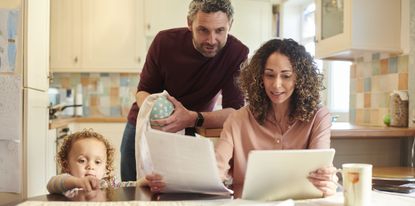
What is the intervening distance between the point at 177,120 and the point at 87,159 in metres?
0.34

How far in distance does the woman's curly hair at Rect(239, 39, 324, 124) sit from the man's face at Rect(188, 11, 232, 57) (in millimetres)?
203

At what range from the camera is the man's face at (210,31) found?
157 centimetres

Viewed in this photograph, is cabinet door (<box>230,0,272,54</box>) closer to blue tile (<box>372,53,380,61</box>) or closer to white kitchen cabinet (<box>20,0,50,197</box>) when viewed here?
blue tile (<box>372,53,380,61</box>)

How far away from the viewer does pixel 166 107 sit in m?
1.44

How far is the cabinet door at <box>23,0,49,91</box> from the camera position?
191 cm

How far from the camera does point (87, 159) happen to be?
4.34 ft

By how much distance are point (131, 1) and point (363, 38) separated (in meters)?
2.29

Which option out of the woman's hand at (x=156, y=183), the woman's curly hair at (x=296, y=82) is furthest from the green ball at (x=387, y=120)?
the woman's hand at (x=156, y=183)

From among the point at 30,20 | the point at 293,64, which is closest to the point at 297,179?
the point at 293,64

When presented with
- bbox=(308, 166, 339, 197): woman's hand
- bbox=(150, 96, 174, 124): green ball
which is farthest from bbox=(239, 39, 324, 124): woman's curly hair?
bbox=(308, 166, 339, 197): woman's hand

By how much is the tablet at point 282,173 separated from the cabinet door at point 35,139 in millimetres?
1348

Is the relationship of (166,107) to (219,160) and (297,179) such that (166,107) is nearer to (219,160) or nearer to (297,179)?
(219,160)

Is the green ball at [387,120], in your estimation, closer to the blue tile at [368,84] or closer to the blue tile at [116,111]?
the blue tile at [368,84]

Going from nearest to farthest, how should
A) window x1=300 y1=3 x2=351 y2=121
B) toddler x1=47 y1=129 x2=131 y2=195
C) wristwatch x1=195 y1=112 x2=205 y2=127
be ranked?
toddler x1=47 y1=129 x2=131 y2=195 < wristwatch x1=195 y1=112 x2=205 y2=127 < window x1=300 y1=3 x2=351 y2=121
